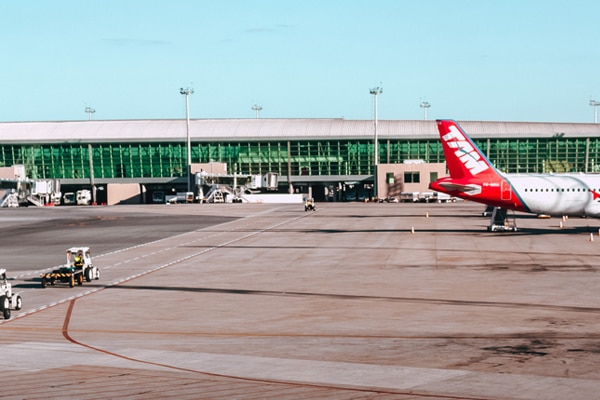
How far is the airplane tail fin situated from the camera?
7512 cm

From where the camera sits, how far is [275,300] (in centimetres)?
3797

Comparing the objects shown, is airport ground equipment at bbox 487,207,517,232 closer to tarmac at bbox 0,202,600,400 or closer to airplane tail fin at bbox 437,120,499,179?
airplane tail fin at bbox 437,120,499,179

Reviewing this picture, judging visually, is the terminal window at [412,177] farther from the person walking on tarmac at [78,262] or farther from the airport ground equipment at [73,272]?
the person walking on tarmac at [78,262]

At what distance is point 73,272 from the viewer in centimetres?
4456

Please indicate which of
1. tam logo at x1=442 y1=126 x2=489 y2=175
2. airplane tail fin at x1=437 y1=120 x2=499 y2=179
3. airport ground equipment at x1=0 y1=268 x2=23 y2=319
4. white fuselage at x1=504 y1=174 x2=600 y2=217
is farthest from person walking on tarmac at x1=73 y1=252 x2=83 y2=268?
white fuselage at x1=504 y1=174 x2=600 y2=217

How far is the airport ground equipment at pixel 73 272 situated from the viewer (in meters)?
44.4

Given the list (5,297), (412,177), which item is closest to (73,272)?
(5,297)

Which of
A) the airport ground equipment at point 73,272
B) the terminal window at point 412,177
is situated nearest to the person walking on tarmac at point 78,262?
the airport ground equipment at point 73,272

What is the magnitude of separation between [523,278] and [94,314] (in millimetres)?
22326

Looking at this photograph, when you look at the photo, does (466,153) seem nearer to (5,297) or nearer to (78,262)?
(78,262)

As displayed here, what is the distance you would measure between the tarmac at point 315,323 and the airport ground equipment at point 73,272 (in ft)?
1.82

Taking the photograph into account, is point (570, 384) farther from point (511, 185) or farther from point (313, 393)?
point (511, 185)

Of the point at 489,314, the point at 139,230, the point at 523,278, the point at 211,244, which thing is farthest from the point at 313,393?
the point at 139,230

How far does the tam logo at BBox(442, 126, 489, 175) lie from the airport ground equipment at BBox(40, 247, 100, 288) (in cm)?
3876
